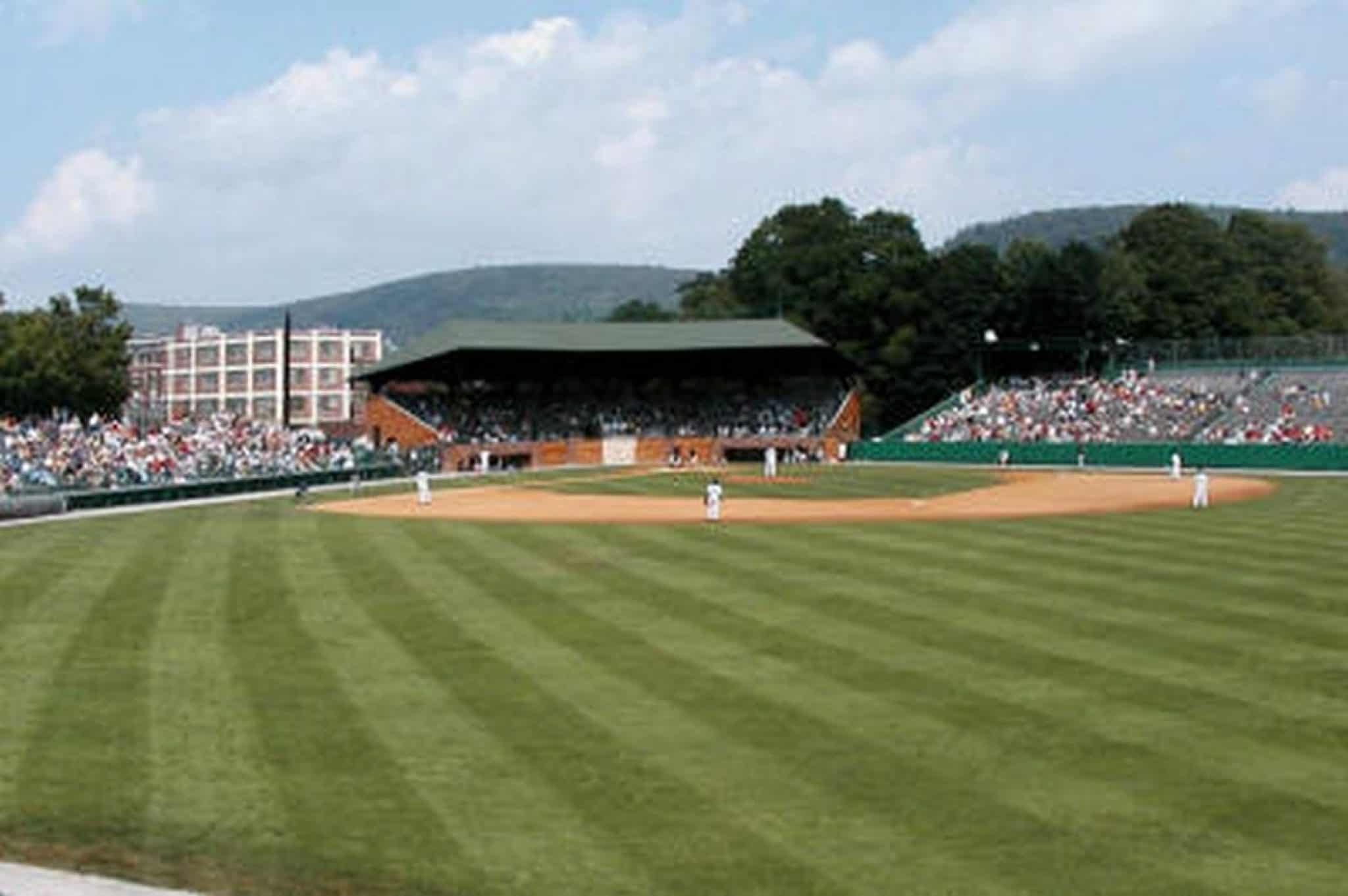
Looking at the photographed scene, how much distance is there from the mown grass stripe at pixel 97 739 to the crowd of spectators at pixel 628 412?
2260 inches

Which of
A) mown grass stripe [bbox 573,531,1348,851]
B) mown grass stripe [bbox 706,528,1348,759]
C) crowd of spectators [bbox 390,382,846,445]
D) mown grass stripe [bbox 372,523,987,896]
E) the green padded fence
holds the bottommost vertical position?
the green padded fence

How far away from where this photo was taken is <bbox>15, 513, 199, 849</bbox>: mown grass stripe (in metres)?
10.8

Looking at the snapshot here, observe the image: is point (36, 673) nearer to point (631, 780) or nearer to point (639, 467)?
point (631, 780)

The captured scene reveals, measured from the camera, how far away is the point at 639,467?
7319cm

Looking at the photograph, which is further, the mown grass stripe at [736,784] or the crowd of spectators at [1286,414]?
the crowd of spectators at [1286,414]

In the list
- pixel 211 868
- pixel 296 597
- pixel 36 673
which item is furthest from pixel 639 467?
pixel 211 868

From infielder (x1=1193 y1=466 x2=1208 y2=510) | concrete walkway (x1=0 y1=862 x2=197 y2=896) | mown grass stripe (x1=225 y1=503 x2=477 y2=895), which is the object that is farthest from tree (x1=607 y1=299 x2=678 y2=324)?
concrete walkway (x1=0 y1=862 x2=197 y2=896)

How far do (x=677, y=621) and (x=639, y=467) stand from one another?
5375cm

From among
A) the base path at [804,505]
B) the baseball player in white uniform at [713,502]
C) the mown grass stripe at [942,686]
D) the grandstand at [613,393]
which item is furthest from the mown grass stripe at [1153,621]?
the grandstand at [613,393]

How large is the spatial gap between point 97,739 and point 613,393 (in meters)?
73.7

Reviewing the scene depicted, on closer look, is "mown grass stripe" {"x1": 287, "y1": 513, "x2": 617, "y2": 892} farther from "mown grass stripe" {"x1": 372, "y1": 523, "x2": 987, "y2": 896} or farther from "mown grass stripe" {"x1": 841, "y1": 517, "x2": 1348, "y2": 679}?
"mown grass stripe" {"x1": 841, "y1": 517, "x2": 1348, "y2": 679}

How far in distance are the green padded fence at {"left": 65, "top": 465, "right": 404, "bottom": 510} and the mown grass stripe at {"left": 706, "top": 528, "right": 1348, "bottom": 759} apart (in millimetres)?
24749

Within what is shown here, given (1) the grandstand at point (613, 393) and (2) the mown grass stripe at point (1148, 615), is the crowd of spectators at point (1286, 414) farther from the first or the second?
(2) the mown grass stripe at point (1148, 615)

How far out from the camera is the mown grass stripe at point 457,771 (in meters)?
9.78
